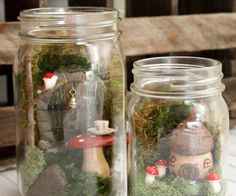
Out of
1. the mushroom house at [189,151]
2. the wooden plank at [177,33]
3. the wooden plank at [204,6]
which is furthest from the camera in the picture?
the wooden plank at [204,6]

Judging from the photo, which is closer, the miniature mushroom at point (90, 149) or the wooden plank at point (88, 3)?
the miniature mushroom at point (90, 149)

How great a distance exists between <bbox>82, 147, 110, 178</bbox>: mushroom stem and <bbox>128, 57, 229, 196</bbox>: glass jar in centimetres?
4

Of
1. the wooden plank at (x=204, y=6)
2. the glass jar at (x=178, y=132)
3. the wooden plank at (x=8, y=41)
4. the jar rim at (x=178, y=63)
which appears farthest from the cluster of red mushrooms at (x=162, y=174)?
the wooden plank at (x=204, y=6)

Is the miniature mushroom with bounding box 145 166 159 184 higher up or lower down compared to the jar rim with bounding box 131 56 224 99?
lower down

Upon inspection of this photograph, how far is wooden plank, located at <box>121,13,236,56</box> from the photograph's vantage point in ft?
2.98

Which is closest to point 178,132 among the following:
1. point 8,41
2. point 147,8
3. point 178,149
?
point 178,149

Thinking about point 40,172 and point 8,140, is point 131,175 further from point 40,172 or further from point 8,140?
point 8,140

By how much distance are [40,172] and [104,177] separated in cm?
7

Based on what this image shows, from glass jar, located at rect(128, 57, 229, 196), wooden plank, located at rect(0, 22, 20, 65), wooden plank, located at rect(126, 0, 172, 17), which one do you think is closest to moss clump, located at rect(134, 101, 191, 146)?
glass jar, located at rect(128, 57, 229, 196)

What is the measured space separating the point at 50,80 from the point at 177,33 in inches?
15.6

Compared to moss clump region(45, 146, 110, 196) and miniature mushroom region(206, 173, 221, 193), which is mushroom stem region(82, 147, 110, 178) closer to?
moss clump region(45, 146, 110, 196)

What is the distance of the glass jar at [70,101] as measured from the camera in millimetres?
615

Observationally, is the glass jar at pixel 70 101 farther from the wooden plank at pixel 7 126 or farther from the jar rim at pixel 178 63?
the wooden plank at pixel 7 126

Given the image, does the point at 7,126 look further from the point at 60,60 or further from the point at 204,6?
the point at 204,6
